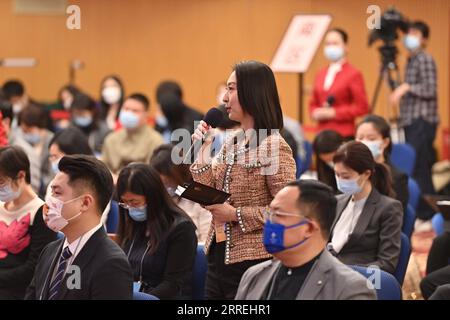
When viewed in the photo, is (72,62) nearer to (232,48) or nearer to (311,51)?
(232,48)

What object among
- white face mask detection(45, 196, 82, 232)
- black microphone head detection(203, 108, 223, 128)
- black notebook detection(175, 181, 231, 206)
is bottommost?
white face mask detection(45, 196, 82, 232)

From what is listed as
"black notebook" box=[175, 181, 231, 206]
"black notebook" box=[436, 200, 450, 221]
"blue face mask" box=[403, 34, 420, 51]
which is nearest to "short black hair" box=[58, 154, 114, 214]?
"black notebook" box=[175, 181, 231, 206]

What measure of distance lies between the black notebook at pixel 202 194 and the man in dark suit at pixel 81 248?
315mm

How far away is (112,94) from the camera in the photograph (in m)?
9.71

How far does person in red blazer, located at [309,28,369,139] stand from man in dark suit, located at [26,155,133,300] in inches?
167

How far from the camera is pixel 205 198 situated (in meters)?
3.66

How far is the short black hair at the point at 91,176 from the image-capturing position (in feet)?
12.0

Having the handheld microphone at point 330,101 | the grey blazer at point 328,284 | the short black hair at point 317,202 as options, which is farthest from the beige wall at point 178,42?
the grey blazer at point 328,284

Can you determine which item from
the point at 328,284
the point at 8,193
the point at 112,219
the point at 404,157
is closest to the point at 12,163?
the point at 8,193

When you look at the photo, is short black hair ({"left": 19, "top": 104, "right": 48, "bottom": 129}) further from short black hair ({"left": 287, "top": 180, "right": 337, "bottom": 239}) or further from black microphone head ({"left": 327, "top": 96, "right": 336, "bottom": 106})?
short black hair ({"left": 287, "top": 180, "right": 337, "bottom": 239})

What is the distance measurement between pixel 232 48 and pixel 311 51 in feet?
13.0

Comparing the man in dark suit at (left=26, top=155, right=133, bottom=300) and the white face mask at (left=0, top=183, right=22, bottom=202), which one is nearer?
the man in dark suit at (left=26, top=155, right=133, bottom=300)

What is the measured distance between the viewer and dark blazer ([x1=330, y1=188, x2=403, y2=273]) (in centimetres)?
473

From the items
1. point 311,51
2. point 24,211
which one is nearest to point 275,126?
point 24,211
